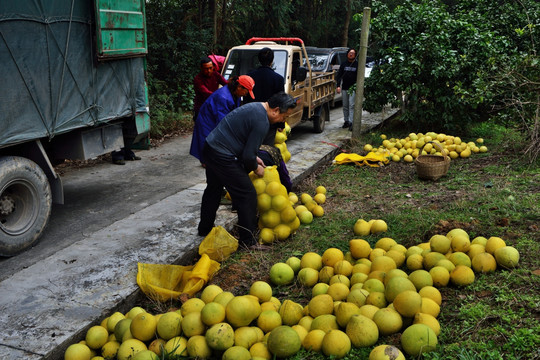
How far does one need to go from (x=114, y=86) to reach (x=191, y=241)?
2.63 metres

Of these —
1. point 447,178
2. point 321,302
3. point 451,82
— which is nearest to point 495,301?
point 321,302

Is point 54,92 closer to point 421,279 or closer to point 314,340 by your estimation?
point 314,340

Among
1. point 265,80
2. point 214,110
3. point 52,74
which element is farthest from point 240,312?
point 265,80

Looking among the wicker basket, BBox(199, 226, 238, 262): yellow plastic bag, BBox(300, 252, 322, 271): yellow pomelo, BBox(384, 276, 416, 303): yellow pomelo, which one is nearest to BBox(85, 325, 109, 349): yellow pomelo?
BBox(199, 226, 238, 262): yellow plastic bag

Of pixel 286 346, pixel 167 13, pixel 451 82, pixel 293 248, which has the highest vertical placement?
pixel 167 13

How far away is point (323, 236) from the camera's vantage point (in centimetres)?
524

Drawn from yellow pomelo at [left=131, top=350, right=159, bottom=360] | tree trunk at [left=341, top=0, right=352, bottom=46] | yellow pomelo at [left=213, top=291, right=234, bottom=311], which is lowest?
yellow pomelo at [left=131, top=350, right=159, bottom=360]

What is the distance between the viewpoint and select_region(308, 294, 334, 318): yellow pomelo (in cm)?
331

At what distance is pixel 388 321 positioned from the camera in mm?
3059

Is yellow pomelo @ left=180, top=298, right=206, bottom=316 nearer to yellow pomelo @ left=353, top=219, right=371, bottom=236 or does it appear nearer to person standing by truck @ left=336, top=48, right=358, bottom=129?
yellow pomelo @ left=353, top=219, right=371, bottom=236

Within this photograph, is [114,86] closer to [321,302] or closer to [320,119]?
[321,302]

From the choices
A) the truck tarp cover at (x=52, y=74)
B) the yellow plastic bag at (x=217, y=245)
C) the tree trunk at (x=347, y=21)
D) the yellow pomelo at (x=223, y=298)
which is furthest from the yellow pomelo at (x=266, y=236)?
the tree trunk at (x=347, y=21)

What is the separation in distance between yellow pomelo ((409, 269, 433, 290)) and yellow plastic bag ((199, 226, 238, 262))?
1931 mm

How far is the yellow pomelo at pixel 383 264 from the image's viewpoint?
12.4ft
